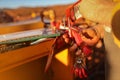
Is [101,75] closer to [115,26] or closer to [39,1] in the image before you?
[115,26]

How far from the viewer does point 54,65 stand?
882 millimetres

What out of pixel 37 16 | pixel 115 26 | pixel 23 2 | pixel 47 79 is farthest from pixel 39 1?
pixel 115 26

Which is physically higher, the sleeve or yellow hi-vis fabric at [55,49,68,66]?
the sleeve

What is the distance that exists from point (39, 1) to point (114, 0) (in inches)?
66.0

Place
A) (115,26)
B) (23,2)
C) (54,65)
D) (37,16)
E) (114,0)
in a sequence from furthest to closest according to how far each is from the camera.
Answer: (23,2)
(37,16)
(54,65)
(114,0)
(115,26)

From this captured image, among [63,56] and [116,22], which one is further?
[63,56]

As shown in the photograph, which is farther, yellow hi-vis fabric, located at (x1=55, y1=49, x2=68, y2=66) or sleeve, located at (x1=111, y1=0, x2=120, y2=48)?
yellow hi-vis fabric, located at (x1=55, y1=49, x2=68, y2=66)

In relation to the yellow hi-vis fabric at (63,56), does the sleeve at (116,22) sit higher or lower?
higher

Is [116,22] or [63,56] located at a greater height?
[116,22]

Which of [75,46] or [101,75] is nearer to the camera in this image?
[75,46]

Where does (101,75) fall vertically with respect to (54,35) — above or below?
below

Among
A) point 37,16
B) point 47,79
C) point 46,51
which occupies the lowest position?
point 47,79

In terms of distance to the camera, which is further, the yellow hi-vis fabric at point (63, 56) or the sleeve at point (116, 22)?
the yellow hi-vis fabric at point (63, 56)

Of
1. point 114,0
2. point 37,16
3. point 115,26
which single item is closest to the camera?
point 115,26
